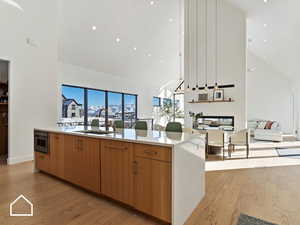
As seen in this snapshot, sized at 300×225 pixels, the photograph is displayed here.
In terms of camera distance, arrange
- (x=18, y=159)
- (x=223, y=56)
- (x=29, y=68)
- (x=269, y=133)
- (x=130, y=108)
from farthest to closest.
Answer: (x=130, y=108) → (x=269, y=133) → (x=223, y=56) → (x=29, y=68) → (x=18, y=159)

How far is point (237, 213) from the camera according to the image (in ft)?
7.12

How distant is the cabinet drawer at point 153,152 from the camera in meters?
1.82

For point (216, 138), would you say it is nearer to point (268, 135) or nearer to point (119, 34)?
point (268, 135)

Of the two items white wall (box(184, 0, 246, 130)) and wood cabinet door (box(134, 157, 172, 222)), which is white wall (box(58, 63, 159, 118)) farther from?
wood cabinet door (box(134, 157, 172, 222))

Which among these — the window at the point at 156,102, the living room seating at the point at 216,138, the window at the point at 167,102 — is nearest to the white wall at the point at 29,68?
the living room seating at the point at 216,138

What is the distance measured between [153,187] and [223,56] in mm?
5994

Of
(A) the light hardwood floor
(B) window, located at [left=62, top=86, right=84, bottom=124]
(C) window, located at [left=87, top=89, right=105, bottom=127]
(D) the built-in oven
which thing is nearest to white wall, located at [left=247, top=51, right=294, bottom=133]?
(A) the light hardwood floor

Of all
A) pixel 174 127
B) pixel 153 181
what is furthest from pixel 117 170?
pixel 174 127

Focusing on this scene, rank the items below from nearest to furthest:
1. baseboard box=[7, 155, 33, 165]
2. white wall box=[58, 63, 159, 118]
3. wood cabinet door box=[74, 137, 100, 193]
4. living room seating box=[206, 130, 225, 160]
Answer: wood cabinet door box=[74, 137, 100, 193]
baseboard box=[7, 155, 33, 165]
living room seating box=[206, 130, 225, 160]
white wall box=[58, 63, 159, 118]

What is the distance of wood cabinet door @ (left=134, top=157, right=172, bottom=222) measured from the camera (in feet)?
6.03

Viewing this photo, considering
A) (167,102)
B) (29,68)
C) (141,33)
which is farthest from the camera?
(167,102)

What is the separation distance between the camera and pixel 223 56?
21.4 feet

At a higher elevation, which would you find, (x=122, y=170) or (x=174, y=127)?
(x=174, y=127)

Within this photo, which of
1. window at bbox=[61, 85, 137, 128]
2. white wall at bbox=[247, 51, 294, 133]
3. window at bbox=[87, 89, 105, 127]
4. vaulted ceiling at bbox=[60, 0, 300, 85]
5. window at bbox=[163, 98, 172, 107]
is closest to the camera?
vaulted ceiling at bbox=[60, 0, 300, 85]
